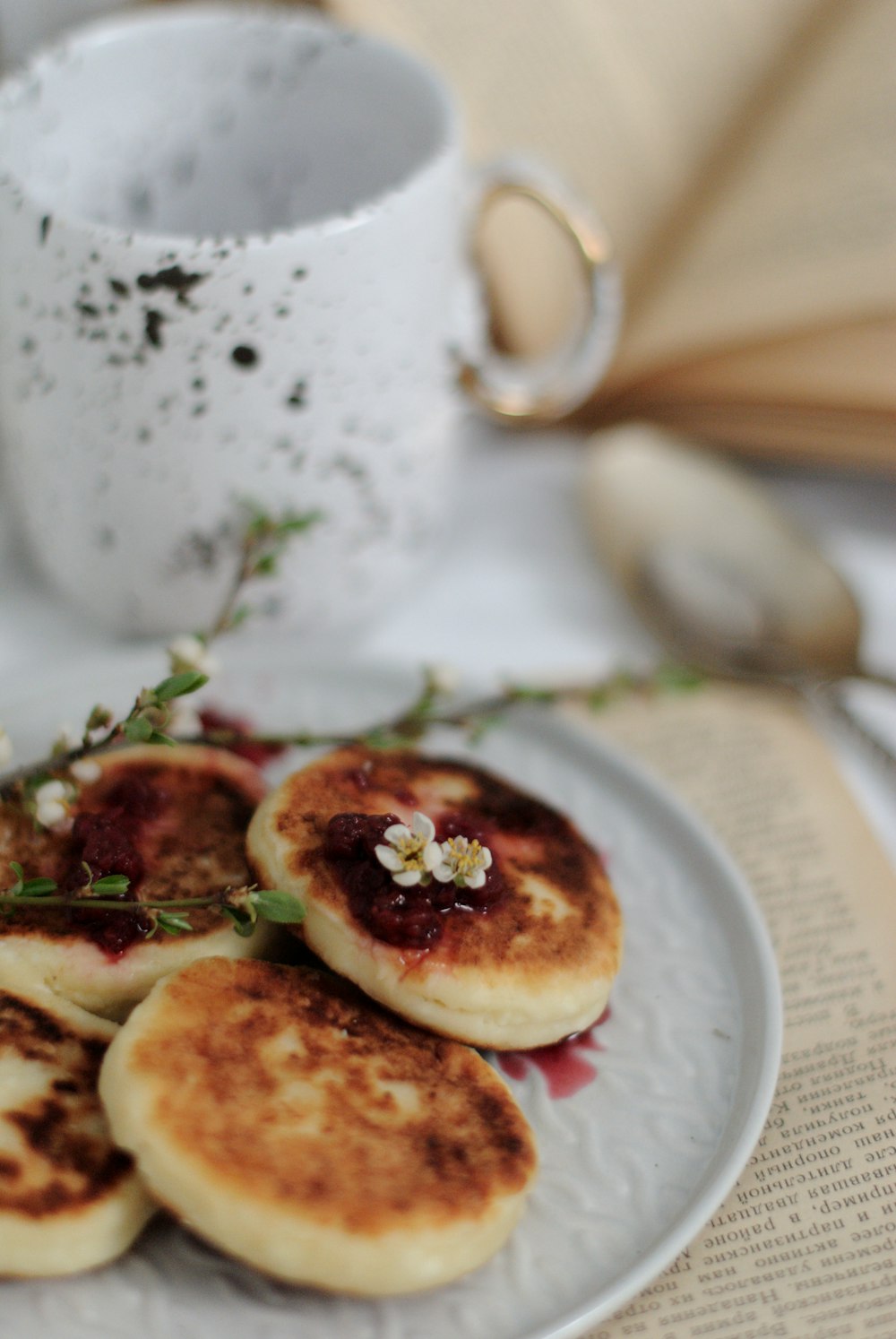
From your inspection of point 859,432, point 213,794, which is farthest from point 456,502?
point 213,794

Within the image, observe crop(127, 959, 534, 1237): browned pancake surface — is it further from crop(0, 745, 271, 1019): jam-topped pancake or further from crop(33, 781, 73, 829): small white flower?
crop(33, 781, 73, 829): small white flower

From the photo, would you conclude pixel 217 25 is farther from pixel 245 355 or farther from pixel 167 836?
pixel 167 836

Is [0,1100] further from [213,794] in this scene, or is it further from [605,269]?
[605,269]

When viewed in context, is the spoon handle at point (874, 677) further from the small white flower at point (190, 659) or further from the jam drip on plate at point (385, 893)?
the small white flower at point (190, 659)

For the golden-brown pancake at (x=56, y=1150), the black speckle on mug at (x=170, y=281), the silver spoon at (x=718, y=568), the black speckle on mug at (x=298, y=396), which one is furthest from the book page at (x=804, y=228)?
the golden-brown pancake at (x=56, y=1150)

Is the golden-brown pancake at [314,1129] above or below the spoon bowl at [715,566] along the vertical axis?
below

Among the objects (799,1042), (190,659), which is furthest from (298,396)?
(799,1042)
